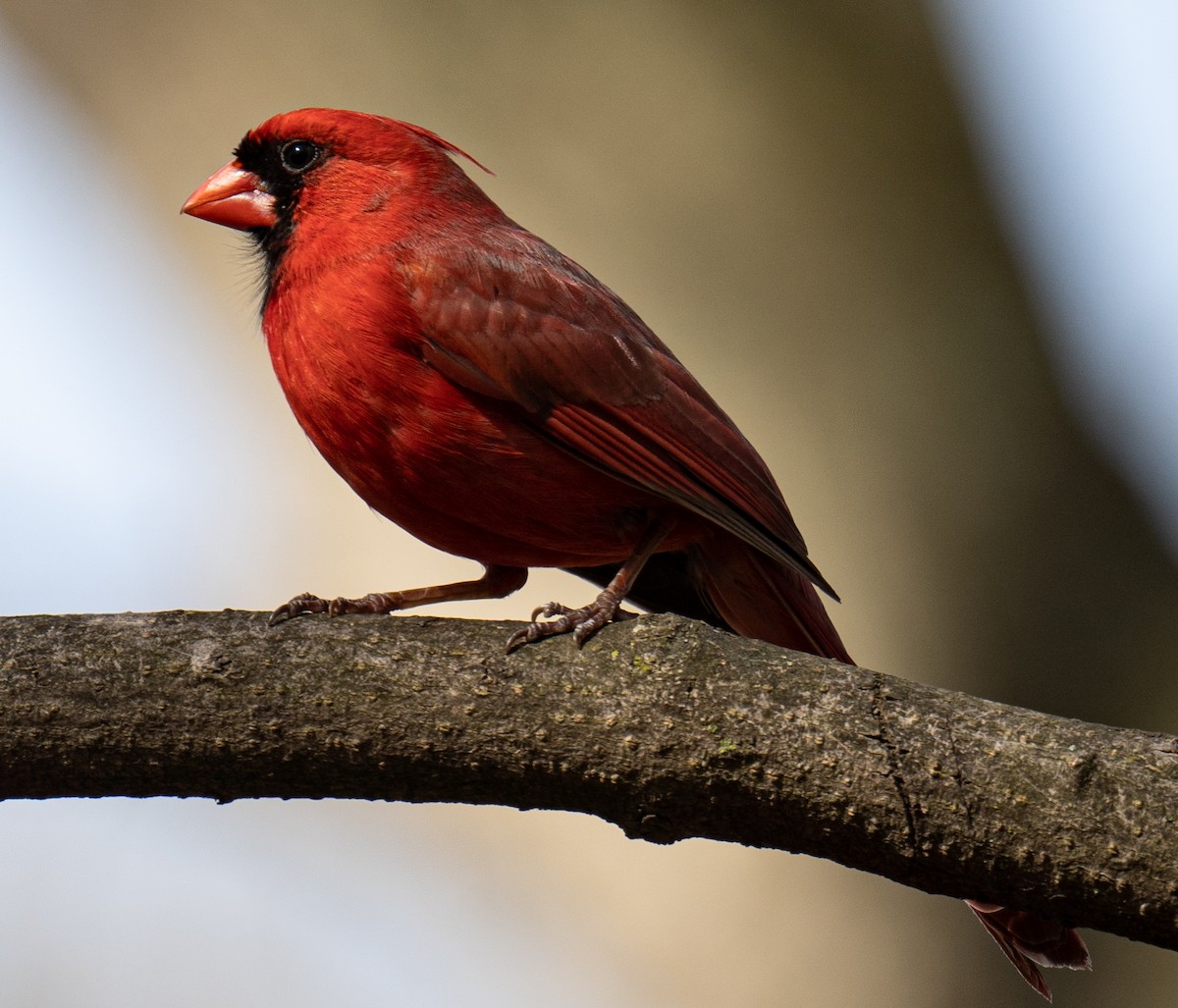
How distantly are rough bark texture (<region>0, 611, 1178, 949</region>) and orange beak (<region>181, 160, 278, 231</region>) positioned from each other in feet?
4.12

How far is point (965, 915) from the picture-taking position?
400 cm

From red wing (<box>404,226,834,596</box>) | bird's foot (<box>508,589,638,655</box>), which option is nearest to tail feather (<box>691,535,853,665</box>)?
red wing (<box>404,226,834,596</box>)

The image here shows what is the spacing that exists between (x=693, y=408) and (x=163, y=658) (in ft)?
4.10

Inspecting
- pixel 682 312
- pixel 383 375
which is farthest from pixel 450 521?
pixel 682 312

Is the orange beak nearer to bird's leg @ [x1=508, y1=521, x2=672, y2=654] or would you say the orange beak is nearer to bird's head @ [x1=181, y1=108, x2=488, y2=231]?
bird's head @ [x1=181, y1=108, x2=488, y2=231]

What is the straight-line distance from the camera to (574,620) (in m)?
2.36

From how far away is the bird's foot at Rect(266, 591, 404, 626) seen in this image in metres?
2.29

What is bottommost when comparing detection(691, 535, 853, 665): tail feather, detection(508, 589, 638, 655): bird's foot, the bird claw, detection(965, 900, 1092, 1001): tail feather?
detection(965, 900, 1092, 1001): tail feather

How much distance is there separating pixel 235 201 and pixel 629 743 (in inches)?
69.1

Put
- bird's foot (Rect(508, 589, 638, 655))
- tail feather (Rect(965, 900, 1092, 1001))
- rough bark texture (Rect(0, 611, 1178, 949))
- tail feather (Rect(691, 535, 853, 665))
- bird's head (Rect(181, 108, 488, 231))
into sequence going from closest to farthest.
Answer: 1. rough bark texture (Rect(0, 611, 1178, 949))
2. bird's foot (Rect(508, 589, 638, 655))
3. tail feather (Rect(965, 900, 1092, 1001))
4. tail feather (Rect(691, 535, 853, 665))
5. bird's head (Rect(181, 108, 488, 231))

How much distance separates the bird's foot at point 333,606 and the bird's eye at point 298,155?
976mm

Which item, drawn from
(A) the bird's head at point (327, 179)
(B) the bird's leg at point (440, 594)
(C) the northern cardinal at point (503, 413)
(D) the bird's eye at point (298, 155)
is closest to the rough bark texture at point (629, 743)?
(C) the northern cardinal at point (503, 413)

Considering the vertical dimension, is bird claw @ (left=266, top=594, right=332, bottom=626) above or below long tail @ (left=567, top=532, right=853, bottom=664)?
above

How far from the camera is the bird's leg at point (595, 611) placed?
2221 millimetres
